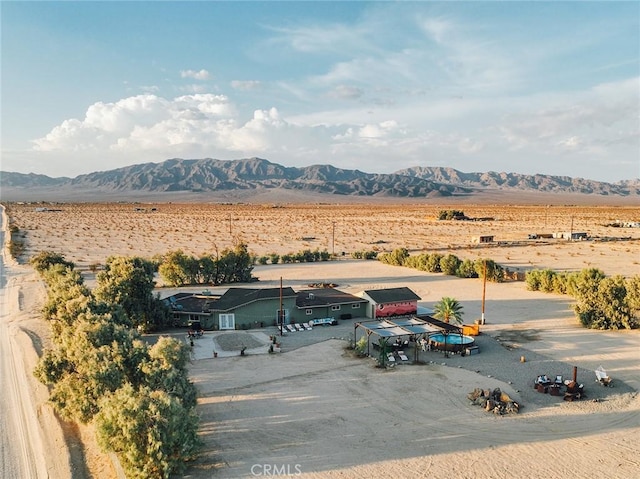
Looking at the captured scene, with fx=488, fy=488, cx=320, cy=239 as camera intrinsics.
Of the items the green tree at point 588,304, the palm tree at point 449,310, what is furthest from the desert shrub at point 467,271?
the palm tree at point 449,310

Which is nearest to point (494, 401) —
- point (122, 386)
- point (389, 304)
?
point (389, 304)

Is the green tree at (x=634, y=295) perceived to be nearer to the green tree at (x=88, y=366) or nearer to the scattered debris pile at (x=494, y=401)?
the scattered debris pile at (x=494, y=401)

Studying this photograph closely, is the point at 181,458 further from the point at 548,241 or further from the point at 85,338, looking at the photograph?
the point at 548,241

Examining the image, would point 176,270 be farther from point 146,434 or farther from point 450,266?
point 146,434

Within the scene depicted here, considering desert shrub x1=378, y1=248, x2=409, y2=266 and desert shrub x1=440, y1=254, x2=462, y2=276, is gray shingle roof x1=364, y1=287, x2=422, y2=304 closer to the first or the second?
desert shrub x1=440, y1=254, x2=462, y2=276

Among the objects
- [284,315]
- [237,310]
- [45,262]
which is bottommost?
[284,315]

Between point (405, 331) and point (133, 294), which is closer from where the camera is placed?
point (405, 331)

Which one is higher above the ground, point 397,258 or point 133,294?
point 133,294

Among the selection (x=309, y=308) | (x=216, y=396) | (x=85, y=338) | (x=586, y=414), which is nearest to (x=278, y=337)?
(x=309, y=308)
